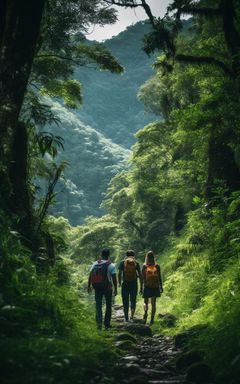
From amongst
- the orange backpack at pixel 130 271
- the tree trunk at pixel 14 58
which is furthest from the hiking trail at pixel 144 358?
the tree trunk at pixel 14 58

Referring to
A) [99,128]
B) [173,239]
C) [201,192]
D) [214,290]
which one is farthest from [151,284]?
[99,128]

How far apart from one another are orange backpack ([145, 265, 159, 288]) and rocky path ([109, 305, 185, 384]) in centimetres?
178

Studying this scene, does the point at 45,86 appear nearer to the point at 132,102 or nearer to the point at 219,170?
the point at 219,170

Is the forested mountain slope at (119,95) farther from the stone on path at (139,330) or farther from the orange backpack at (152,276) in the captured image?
the stone on path at (139,330)

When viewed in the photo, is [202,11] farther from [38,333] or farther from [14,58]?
[38,333]

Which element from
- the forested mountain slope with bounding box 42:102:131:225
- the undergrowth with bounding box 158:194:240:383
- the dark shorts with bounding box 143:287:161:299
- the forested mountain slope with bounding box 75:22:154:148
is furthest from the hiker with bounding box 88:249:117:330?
the forested mountain slope with bounding box 75:22:154:148

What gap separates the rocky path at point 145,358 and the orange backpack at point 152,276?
5.82 feet

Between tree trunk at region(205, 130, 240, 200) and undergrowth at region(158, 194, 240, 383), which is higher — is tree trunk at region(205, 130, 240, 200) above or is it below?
above

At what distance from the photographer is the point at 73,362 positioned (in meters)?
4.75

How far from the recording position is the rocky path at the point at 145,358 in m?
5.42

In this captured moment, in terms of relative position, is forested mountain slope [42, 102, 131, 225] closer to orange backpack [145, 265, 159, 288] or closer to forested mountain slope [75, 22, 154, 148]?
forested mountain slope [75, 22, 154, 148]

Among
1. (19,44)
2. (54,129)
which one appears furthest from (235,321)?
(54,129)

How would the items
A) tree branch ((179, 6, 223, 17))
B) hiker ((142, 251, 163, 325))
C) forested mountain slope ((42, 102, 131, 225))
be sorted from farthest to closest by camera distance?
forested mountain slope ((42, 102, 131, 225)) → hiker ((142, 251, 163, 325)) → tree branch ((179, 6, 223, 17))

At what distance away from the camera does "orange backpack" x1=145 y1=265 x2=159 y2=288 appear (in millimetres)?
11859
